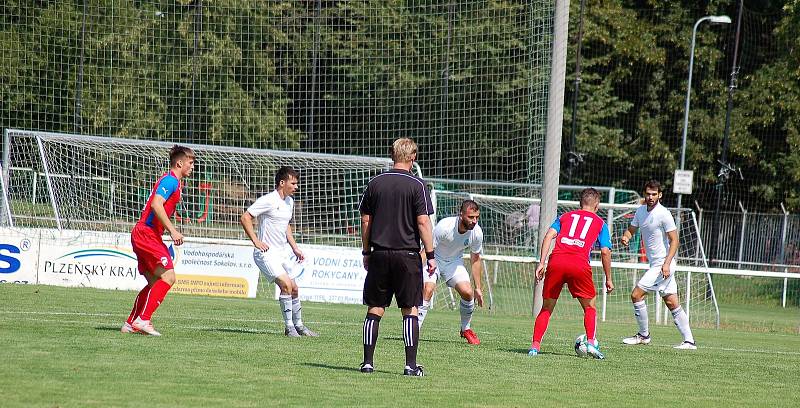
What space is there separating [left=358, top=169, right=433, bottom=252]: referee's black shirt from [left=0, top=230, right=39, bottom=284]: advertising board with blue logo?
1343 cm

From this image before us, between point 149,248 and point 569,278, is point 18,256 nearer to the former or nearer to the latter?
point 149,248

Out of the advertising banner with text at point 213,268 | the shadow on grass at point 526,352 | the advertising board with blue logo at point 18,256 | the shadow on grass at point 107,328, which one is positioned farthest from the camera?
the advertising banner with text at point 213,268

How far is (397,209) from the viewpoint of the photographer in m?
9.60

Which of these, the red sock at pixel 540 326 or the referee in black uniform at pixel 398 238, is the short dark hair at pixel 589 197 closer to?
the red sock at pixel 540 326

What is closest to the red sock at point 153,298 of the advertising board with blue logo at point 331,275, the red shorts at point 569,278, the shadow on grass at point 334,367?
the shadow on grass at point 334,367

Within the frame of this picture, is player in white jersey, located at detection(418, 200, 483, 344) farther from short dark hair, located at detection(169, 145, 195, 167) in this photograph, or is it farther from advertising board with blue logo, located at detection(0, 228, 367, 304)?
advertising board with blue logo, located at detection(0, 228, 367, 304)

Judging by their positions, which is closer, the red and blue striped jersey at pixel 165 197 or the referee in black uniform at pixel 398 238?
the referee in black uniform at pixel 398 238

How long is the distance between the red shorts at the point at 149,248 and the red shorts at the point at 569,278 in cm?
421

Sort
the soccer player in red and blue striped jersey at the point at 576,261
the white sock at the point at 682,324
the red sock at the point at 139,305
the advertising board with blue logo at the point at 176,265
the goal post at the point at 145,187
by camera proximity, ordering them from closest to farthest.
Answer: the red sock at the point at 139,305 < the soccer player in red and blue striped jersey at the point at 576,261 < the white sock at the point at 682,324 < the advertising board with blue logo at the point at 176,265 < the goal post at the point at 145,187

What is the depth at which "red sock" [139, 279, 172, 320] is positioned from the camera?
12117mm

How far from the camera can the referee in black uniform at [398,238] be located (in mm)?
9594

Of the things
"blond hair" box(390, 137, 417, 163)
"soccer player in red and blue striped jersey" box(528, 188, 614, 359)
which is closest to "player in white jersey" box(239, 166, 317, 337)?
"soccer player in red and blue striped jersey" box(528, 188, 614, 359)

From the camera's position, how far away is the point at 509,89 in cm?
2497

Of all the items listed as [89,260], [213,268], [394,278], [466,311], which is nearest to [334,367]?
[394,278]
